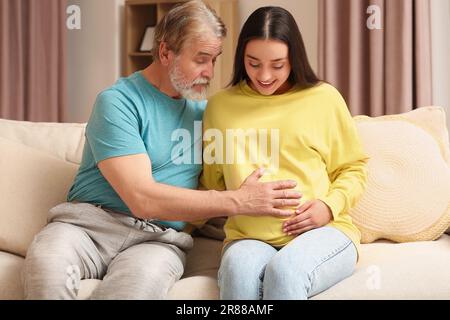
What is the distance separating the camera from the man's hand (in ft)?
5.28

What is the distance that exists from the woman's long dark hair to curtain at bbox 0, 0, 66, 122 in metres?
2.49

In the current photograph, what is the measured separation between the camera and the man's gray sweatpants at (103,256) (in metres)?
1.46

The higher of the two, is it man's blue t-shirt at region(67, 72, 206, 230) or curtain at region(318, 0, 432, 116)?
curtain at region(318, 0, 432, 116)

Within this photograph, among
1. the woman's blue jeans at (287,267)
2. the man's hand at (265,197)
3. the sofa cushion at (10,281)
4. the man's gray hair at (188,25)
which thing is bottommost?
the sofa cushion at (10,281)

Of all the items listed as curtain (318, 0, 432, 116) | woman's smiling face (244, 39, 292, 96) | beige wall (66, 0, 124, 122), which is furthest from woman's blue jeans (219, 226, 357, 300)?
beige wall (66, 0, 124, 122)

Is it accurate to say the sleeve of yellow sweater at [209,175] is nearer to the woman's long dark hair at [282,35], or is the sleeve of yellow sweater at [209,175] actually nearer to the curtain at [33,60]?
the woman's long dark hair at [282,35]

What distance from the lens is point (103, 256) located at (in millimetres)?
1656

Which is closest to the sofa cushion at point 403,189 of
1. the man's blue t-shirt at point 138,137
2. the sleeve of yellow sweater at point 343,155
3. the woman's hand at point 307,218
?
the sleeve of yellow sweater at point 343,155

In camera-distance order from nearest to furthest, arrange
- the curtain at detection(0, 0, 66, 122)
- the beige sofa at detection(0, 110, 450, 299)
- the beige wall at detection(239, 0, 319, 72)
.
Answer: the beige sofa at detection(0, 110, 450, 299) < the beige wall at detection(239, 0, 319, 72) < the curtain at detection(0, 0, 66, 122)

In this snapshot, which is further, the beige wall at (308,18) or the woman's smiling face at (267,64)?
the beige wall at (308,18)

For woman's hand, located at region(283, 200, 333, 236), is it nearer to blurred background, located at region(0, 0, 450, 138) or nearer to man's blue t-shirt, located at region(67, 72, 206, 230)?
man's blue t-shirt, located at region(67, 72, 206, 230)

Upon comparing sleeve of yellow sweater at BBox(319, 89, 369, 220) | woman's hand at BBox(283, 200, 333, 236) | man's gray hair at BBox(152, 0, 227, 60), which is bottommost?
woman's hand at BBox(283, 200, 333, 236)

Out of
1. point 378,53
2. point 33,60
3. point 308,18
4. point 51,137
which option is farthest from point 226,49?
point 51,137
